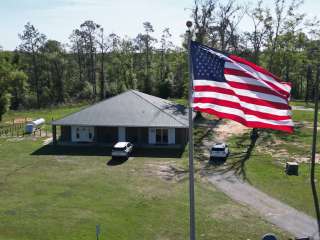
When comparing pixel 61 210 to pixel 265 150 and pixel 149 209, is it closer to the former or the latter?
pixel 149 209

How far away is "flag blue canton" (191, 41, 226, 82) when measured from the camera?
1324cm

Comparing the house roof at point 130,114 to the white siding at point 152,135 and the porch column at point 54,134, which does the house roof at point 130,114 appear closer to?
the porch column at point 54,134

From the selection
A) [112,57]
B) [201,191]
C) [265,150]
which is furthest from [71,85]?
[201,191]

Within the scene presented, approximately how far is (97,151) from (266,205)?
65.5 ft

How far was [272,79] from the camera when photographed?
1368 cm

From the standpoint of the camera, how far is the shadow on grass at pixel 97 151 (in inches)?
1567

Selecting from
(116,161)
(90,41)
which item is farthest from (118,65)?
(116,161)

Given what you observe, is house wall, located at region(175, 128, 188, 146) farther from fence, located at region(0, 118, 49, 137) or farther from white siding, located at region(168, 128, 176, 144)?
fence, located at region(0, 118, 49, 137)

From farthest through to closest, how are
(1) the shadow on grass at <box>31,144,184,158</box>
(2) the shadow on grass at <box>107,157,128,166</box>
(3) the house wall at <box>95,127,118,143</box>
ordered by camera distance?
(3) the house wall at <box>95,127,118,143</box>
(1) the shadow on grass at <box>31,144,184,158</box>
(2) the shadow on grass at <box>107,157,128,166</box>

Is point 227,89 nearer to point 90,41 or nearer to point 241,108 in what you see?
point 241,108

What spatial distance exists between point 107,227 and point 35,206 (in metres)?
6.05

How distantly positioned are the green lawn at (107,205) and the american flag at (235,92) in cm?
1040

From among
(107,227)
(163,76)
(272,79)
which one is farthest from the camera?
(163,76)

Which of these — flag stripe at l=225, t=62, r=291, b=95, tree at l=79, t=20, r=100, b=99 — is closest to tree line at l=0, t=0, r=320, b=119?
tree at l=79, t=20, r=100, b=99
